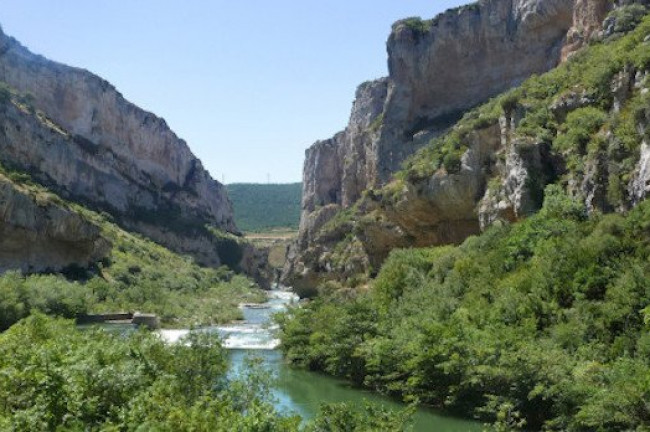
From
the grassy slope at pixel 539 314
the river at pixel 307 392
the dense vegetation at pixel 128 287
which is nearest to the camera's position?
the grassy slope at pixel 539 314

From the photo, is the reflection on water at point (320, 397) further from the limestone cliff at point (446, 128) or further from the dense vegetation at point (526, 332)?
the limestone cliff at point (446, 128)

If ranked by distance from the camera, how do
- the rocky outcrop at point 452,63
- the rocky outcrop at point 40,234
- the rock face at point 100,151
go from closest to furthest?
the rocky outcrop at point 40,234 → the rocky outcrop at point 452,63 → the rock face at point 100,151

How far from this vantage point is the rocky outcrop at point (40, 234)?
73.2 m

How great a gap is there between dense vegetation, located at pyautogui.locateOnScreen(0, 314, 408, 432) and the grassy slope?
4.49 m

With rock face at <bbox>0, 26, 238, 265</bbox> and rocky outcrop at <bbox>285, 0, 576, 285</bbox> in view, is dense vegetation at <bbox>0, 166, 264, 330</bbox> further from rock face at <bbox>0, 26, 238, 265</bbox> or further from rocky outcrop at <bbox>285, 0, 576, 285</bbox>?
rocky outcrop at <bbox>285, 0, 576, 285</bbox>

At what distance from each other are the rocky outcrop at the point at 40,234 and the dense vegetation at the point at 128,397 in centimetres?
5672

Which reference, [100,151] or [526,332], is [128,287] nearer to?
[100,151]

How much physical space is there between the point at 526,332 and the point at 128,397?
1680 centimetres

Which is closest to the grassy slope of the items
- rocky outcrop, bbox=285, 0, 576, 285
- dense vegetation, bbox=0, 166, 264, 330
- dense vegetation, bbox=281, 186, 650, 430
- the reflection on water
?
dense vegetation, bbox=281, 186, 650, 430

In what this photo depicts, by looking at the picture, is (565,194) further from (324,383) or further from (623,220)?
(324,383)

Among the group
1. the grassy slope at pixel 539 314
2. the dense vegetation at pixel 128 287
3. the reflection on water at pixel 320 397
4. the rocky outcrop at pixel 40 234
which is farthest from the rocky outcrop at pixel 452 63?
the reflection on water at pixel 320 397

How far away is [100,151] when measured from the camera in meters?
133

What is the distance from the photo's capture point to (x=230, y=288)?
405 feet

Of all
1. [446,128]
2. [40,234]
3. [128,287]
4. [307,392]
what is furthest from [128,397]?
[128,287]
